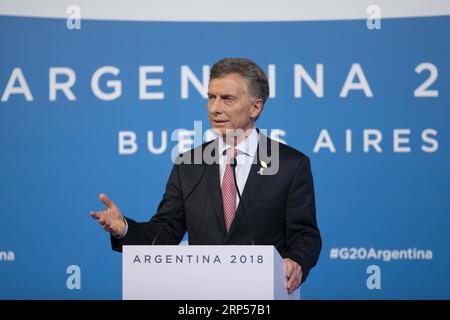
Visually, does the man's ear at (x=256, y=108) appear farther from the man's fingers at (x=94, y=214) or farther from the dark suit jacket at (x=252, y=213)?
the man's fingers at (x=94, y=214)

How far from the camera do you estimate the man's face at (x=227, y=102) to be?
3.20 m

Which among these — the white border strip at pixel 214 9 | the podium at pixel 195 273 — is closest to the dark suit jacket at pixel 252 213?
the podium at pixel 195 273

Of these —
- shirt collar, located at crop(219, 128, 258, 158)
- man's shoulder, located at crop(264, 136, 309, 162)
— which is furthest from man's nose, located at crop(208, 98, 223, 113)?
man's shoulder, located at crop(264, 136, 309, 162)

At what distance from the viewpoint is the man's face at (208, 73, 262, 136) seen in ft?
10.5

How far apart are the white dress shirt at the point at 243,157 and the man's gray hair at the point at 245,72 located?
7.1 inches

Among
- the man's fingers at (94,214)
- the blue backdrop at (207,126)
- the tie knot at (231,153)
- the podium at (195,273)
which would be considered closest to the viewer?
the podium at (195,273)

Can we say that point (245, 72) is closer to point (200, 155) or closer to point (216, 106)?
point (216, 106)

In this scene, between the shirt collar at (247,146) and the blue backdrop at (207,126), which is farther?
the blue backdrop at (207,126)

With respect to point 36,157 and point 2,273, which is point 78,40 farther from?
point 2,273

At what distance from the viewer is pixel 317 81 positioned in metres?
4.07

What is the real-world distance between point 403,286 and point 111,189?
148 cm
